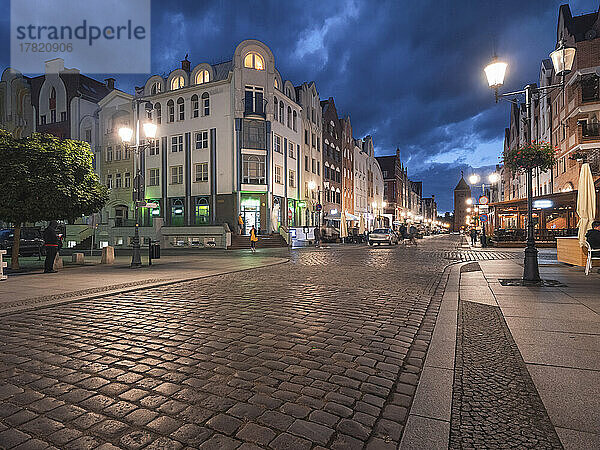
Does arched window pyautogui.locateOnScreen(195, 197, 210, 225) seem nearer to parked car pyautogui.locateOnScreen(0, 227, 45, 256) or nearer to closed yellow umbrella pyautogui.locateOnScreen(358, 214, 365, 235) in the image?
parked car pyautogui.locateOnScreen(0, 227, 45, 256)

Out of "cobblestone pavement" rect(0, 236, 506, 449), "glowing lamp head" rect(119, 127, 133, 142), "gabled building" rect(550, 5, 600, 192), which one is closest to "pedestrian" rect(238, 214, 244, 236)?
"glowing lamp head" rect(119, 127, 133, 142)

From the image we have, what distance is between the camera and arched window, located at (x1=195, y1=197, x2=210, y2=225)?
33.9 metres

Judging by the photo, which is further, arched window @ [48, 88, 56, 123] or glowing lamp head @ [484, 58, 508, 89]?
arched window @ [48, 88, 56, 123]

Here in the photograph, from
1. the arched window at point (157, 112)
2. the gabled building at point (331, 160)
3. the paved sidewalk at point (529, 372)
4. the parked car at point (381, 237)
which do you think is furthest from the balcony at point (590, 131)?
the arched window at point (157, 112)

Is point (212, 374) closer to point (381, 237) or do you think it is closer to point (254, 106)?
point (254, 106)

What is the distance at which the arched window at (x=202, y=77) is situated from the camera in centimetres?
3478

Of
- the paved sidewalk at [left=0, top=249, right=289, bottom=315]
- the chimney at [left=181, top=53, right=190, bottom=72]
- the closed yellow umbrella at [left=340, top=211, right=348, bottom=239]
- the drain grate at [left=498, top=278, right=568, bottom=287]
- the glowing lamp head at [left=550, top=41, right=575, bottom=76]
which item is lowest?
the drain grate at [left=498, top=278, right=568, bottom=287]

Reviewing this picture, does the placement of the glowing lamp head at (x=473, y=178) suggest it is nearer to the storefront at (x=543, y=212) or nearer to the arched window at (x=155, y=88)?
the storefront at (x=543, y=212)

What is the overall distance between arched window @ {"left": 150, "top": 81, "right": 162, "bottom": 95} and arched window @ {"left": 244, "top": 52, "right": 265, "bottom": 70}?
33.3ft

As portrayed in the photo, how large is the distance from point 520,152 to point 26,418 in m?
13.4

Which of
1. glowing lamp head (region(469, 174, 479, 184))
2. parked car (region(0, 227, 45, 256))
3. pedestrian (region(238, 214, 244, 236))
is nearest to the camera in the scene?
parked car (region(0, 227, 45, 256))

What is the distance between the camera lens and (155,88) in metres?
37.6

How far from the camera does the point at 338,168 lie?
173 ft

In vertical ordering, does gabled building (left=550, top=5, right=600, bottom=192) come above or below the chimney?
below
